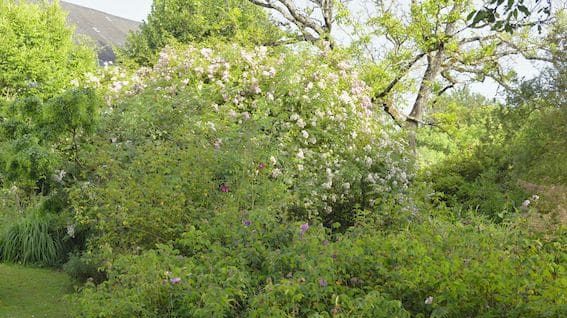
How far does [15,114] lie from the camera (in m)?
6.50

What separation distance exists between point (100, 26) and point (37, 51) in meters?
16.5

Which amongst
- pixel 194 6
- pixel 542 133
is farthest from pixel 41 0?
pixel 542 133

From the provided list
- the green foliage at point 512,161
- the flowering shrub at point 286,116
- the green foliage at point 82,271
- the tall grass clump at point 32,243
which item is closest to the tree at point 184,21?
the green foliage at point 512,161

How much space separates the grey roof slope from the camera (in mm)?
31464

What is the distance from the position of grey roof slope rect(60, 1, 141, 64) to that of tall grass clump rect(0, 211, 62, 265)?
76.4 feet

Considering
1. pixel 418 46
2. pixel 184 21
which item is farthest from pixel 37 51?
pixel 418 46

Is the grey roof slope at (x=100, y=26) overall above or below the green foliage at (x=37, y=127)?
above

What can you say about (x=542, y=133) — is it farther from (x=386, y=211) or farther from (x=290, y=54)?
(x=386, y=211)

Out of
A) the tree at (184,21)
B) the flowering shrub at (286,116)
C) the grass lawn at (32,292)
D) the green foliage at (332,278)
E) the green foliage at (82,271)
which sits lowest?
the grass lawn at (32,292)

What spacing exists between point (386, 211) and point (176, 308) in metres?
2.87

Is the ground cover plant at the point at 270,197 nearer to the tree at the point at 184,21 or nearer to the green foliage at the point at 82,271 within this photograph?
the green foliage at the point at 82,271

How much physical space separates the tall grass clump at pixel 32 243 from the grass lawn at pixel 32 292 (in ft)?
0.84

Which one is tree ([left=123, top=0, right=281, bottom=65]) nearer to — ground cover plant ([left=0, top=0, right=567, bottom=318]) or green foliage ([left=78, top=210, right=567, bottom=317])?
ground cover plant ([left=0, top=0, right=567, bottom=318])

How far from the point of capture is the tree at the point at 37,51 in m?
18.0
